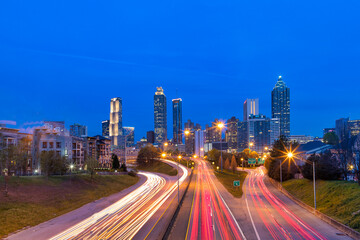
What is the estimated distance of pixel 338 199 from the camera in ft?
115

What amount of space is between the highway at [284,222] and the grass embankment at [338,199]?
197cm

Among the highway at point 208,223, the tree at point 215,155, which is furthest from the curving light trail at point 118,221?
the tree at point 215,155

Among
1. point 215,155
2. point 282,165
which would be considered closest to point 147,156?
point 215,155

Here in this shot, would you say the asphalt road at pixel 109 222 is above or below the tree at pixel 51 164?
below

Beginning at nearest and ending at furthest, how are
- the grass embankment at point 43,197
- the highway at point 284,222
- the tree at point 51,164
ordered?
the highway at point 284,222 < the grass embankment at point 43,197 < the tree at point 51,164

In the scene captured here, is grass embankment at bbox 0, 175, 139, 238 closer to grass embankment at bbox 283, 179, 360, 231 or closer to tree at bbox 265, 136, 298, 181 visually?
grass embankment at bbox 283, 179, 360, 231

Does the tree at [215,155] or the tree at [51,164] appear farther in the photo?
the tree at [215,155]

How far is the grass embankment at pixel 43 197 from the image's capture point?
30.4 metres

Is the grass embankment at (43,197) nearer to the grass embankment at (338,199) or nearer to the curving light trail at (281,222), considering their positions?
the curving light trail at (281,222)

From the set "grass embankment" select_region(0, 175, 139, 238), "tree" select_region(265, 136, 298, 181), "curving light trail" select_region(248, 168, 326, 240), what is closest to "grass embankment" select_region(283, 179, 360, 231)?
"curving light trail" select_region(248, 168, 326, 240)

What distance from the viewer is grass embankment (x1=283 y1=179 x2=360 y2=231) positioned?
28.7 meters

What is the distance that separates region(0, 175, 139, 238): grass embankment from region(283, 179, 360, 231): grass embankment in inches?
1361

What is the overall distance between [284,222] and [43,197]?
112ft

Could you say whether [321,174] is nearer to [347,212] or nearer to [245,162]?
[347,212]
